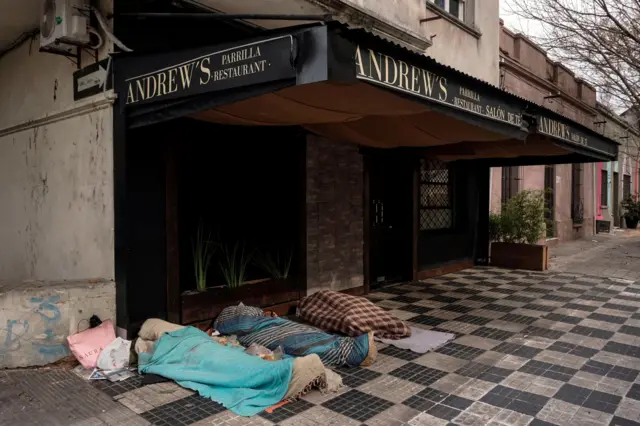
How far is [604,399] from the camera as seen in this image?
11.7ft

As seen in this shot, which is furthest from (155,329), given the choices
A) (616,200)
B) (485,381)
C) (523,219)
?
(616,200)

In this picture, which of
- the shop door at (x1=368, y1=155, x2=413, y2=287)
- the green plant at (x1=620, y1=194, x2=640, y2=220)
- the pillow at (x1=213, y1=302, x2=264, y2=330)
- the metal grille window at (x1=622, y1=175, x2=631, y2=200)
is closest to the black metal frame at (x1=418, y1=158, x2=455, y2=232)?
the shop door at (x1=368, y1=155, x2=413, y2=287)

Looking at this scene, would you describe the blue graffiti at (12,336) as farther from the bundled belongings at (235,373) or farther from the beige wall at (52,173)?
the bundled belongings at (235,373)

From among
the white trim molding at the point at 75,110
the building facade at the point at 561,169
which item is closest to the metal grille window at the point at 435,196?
the building facade at the point at 561,169

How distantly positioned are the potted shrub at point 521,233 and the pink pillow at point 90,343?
8134mm

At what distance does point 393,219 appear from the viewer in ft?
27.5

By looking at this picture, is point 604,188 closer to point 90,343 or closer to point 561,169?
point 561,169

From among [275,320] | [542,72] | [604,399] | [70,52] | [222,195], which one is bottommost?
[604,399]

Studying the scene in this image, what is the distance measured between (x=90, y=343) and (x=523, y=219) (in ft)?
27.4

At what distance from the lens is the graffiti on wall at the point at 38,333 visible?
395 centimetres

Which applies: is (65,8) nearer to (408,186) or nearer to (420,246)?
(408,186)

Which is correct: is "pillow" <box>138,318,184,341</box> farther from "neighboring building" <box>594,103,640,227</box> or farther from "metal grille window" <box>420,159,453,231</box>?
"neighboring building" <box>594,103,640,227</box>

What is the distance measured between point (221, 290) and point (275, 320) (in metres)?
0.78

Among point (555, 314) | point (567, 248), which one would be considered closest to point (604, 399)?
point (555, 314)
